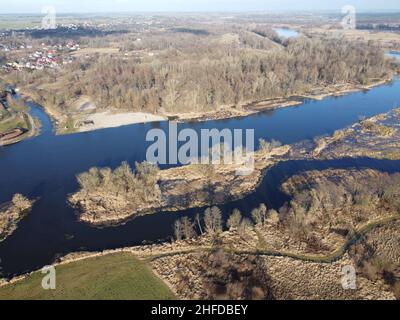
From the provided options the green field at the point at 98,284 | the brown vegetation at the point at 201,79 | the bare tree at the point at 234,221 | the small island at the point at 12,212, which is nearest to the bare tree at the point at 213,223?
the bare tree at the point at 234,221

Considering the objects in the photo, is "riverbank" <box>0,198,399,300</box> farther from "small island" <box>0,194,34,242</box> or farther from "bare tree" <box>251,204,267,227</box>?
"small island" <box>0,194,34,242</box>

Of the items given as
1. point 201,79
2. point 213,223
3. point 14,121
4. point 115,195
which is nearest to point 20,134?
point 14,121

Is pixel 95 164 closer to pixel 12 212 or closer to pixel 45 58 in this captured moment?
pixel 12 212

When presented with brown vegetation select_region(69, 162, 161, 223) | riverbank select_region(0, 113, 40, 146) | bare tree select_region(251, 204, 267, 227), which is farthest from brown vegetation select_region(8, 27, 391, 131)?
Answer: bare tree select_region(251, 204, 267, 227)

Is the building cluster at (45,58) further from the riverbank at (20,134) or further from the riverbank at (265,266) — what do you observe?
the riverbank at (265,266)

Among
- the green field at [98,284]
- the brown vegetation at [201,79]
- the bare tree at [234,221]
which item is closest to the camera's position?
the green field at [98,284]

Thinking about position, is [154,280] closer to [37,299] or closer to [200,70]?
[37,299]
